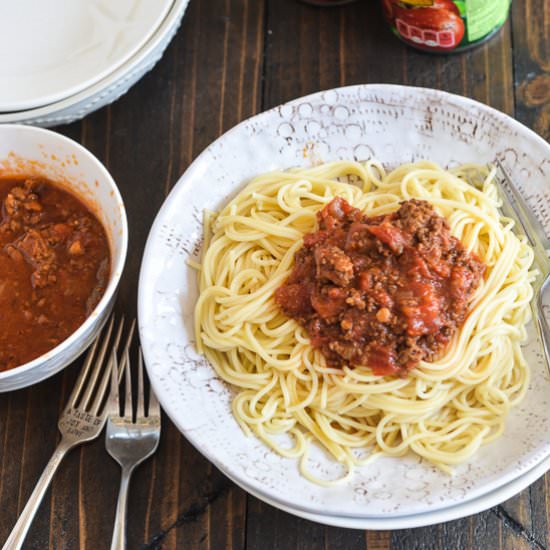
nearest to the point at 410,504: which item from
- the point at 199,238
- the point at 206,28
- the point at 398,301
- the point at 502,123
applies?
the point at 398,301

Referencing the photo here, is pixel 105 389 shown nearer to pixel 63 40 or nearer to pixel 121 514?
pixel 121 514

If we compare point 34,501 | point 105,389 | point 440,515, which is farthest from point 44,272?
point 440,515

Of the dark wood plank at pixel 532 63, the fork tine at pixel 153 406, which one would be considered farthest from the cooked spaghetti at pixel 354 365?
the dark wood plank at pixel 532 63

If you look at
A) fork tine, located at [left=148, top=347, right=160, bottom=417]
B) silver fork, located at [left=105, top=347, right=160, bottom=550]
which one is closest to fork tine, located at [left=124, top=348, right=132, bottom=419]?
silver fork, located at [left=105, top=347, right=160, bottom=550]

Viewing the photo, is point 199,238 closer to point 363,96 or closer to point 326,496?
point 363,96

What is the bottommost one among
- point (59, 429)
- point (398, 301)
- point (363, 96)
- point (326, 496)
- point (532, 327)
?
point (59, 429)
